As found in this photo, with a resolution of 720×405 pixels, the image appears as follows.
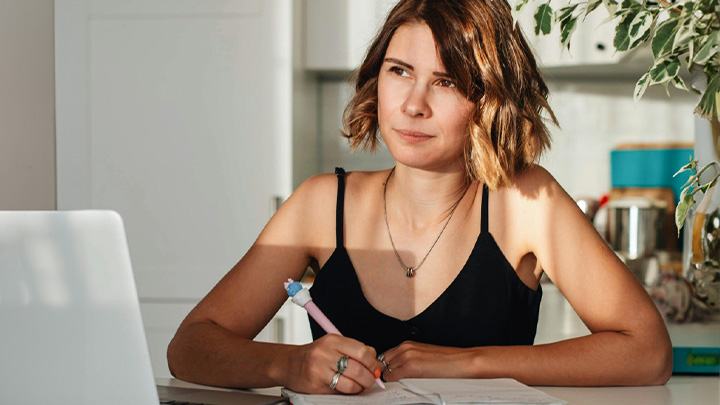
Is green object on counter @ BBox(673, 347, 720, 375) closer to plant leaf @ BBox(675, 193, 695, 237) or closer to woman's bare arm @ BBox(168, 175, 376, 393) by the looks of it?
plant leaf @ BBox(675, 193, 695, 237)

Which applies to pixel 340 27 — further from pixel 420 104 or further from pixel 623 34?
pixel 623 34

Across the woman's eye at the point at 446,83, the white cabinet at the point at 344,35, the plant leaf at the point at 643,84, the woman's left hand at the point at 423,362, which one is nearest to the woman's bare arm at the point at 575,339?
the woman's left hand at the point at 423,362

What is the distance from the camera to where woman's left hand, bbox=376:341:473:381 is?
97 centimetres

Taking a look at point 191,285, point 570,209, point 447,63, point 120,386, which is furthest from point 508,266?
point 191,285

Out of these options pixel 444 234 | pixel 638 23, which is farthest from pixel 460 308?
pixel 638 23

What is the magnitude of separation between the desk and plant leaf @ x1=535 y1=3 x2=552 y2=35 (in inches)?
17.4

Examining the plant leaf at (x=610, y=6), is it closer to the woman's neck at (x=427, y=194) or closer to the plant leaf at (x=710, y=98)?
the plant leaf at (x=710, y=98)

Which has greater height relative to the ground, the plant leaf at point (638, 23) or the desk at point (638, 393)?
the plant leaf at point (638, 23)

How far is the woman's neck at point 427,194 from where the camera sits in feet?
4.41

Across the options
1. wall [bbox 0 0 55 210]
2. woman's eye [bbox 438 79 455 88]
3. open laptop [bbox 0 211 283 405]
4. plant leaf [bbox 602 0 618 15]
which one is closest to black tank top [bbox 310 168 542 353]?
woman's eye [bbox 438 79 455 88]

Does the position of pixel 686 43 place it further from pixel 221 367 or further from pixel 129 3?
pixel 129 3

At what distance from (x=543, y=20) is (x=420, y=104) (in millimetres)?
358

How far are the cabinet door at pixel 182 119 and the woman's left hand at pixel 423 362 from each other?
1.57 metres

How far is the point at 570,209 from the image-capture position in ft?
4.13
